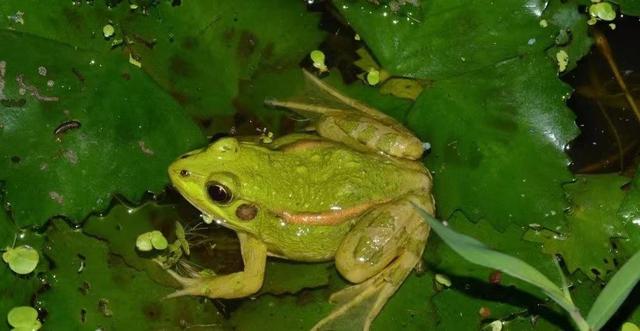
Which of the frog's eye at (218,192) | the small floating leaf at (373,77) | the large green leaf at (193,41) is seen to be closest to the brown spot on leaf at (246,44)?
the large green leaf at (193,41)

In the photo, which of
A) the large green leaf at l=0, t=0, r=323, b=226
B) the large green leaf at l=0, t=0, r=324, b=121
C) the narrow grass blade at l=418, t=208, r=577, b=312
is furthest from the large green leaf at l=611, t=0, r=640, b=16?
the narrow grass blade at l=418, t=208, r=577, b=312

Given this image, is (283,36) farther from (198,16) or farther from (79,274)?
(79,274)

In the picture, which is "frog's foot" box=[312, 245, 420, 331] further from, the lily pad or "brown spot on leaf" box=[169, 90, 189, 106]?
"brown spot on leaf" box=[169, 90, 189, 106]

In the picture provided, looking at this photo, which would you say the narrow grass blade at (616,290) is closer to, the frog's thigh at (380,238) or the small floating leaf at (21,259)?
the frog's thigh at (380,238)

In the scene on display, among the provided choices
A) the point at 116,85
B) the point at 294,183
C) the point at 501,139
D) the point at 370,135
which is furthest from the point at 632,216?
the point at 116,85

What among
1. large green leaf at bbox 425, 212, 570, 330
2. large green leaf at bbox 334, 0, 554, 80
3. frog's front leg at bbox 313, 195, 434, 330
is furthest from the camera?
large green leaf at bbox 334, 0, 554, 80

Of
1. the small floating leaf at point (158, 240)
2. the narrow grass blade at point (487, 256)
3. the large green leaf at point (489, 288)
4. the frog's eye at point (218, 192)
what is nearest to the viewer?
the narrow grass blade at point (487, 256)
